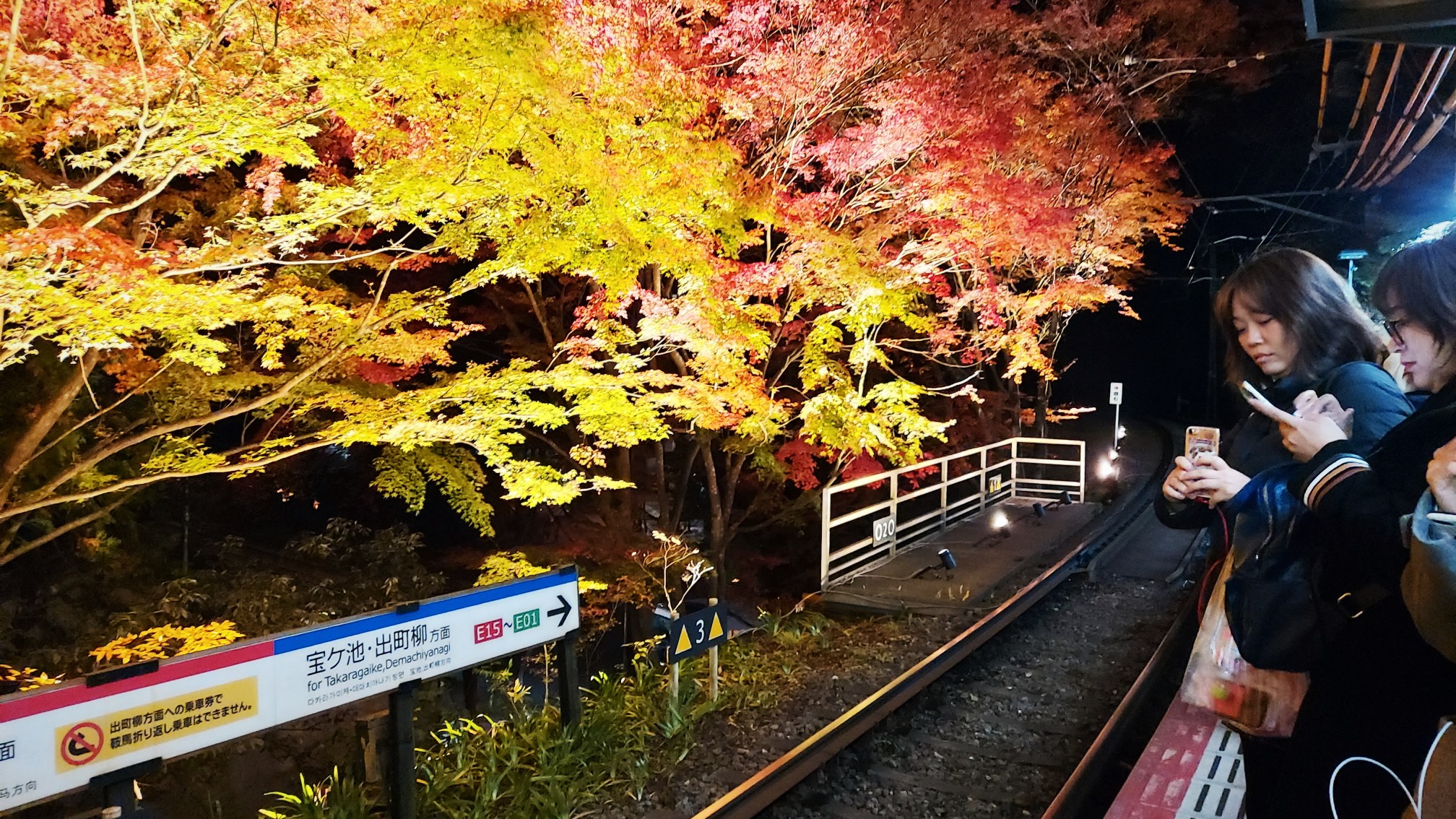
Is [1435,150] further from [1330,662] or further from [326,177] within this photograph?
[326,177]

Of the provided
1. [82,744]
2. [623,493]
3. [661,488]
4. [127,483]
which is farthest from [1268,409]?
[623,493]

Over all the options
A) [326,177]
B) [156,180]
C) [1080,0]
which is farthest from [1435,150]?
[156,180]

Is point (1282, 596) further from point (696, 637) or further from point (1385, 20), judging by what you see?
point (696, 637)

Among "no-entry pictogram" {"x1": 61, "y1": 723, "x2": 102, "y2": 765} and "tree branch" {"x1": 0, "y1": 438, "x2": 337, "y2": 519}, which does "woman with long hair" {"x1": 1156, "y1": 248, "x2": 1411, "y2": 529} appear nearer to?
"no-entry pictogram" {"x1": 61, "y1": 723, "x2": 102, "y2": 765}

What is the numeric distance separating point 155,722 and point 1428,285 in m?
4.53

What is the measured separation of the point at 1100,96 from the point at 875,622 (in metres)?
8.84

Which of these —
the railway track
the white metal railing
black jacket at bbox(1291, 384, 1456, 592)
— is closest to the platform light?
the white metal railing

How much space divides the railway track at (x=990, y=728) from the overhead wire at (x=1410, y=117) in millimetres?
4767

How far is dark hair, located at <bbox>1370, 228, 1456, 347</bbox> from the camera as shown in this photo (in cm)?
169

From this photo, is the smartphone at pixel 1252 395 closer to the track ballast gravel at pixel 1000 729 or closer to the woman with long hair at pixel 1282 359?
the woman with long hair at pixel 1282 359

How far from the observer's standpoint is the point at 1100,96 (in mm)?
11797

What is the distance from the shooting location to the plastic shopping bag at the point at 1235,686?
2.00 m

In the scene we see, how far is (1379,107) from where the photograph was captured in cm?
795

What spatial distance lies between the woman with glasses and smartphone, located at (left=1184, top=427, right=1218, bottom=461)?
42 centimetres
